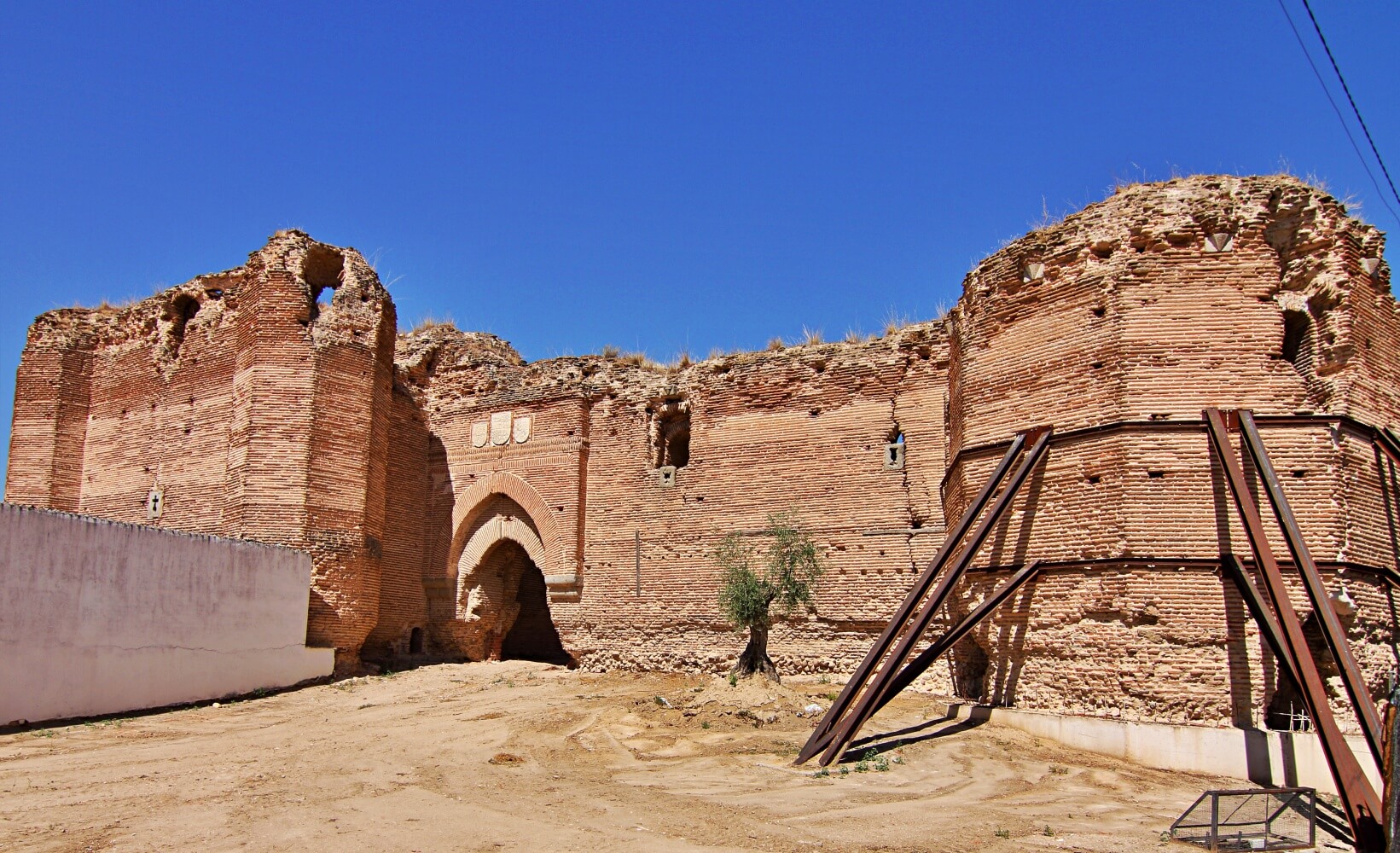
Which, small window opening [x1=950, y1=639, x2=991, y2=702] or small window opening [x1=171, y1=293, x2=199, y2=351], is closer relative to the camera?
small window opening [x1=950, y1=639, x2=991, y2=702]

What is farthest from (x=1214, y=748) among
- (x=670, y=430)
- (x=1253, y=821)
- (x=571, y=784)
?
(x=670, y=430)

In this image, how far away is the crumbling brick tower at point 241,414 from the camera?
16.5m

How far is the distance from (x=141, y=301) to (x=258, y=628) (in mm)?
7870

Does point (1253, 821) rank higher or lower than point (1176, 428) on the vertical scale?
lower

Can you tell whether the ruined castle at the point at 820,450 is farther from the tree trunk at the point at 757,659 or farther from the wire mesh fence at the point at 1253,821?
the wire mesh fence at the point at 1253,821

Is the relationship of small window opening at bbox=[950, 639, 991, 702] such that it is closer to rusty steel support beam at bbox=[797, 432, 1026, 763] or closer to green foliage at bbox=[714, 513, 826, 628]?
rusty steel support beam at bbox=[797, 432, 1026, 763]

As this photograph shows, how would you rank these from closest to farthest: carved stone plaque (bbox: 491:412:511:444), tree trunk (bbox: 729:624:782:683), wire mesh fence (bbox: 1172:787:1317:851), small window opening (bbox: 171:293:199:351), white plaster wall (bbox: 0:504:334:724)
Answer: wire mesh fence (bbox: 1172:787:1317:851) → white plaster wall (bbox: 0:504:334:724) → tree trunk (bbox: 729:624:782:683) → carved stone plaque (bbox: 491:412:511:444) → small window opening (bbox: 171:293:199:351)

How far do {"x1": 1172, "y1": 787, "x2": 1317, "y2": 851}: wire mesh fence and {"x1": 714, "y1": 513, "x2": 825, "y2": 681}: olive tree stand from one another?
21.8 ft

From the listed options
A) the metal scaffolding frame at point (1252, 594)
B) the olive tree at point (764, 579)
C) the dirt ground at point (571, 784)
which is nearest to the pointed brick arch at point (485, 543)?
the olive tree at point (764, 579)

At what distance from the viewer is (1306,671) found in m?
8.38

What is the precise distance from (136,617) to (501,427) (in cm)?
670

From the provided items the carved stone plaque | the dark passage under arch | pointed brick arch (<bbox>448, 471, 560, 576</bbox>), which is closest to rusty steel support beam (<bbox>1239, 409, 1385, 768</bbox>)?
pointed brick arch (<bbox>448, 471, 560, 576</bbox>)

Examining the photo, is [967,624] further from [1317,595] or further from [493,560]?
[493,560]

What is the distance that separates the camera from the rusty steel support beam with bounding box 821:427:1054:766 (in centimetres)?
965
